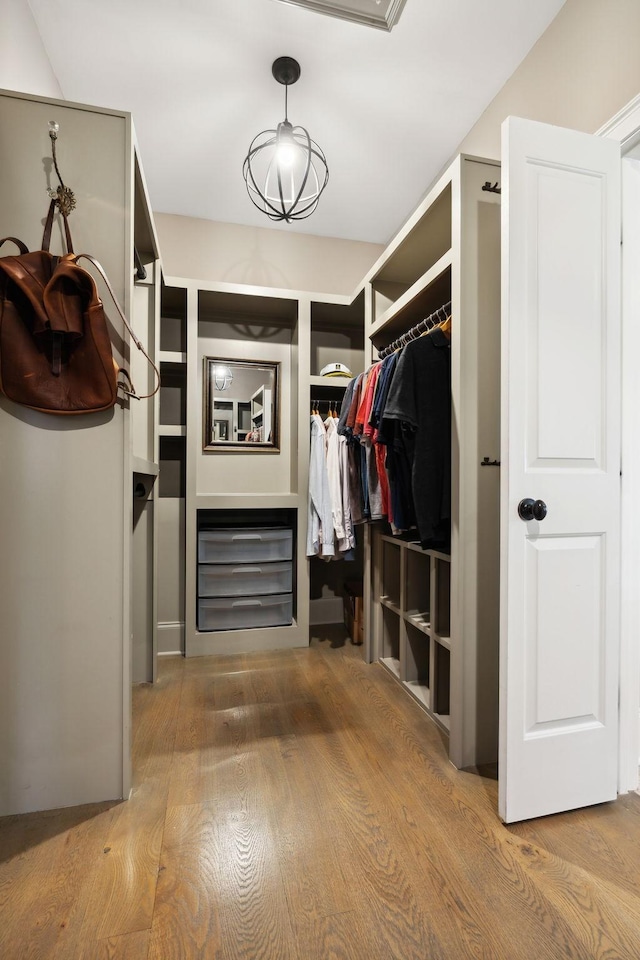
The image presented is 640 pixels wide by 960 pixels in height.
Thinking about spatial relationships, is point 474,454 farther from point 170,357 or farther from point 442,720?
point 170,357

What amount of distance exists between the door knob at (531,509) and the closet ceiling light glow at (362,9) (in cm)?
195

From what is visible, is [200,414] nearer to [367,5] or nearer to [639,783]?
[367,5]

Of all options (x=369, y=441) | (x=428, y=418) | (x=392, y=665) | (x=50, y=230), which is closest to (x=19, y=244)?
(x=50, y=230)

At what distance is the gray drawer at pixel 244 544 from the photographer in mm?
2783

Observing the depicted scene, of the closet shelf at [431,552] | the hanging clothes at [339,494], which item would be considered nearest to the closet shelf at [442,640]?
the closet shelf at [431,552]

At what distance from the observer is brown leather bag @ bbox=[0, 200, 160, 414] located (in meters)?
1.34

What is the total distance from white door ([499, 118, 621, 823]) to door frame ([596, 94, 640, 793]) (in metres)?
0.06

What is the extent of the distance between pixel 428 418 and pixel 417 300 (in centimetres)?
66

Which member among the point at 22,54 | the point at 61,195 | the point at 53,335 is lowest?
the point at 53,335

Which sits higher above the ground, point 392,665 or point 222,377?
point 222,377

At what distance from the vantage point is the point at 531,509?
140cm

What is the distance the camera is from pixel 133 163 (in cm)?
153

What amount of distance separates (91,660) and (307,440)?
1.77 metres

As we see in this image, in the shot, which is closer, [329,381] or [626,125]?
[626,125]
